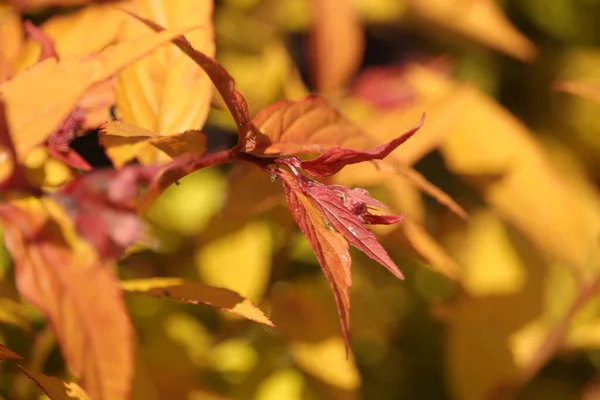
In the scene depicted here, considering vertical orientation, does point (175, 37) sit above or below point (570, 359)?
above

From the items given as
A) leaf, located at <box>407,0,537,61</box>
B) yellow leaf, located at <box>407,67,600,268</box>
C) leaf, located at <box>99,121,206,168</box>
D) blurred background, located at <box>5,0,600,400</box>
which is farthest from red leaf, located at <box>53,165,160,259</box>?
leaf, located at <box>407,0,537,61</box>

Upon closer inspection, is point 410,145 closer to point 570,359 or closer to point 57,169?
point 57,169

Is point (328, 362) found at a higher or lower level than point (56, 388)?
lower

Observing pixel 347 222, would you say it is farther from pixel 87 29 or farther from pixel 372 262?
pixel 372 262

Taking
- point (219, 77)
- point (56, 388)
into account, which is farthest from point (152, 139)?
point (56, 388)

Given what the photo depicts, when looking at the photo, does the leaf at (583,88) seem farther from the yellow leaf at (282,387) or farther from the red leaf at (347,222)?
the yellow leaf at (282,387)

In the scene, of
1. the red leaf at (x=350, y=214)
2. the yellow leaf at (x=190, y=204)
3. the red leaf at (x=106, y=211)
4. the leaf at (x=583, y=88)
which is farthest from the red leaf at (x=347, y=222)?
the yellow leaf at (x=190, y=204)

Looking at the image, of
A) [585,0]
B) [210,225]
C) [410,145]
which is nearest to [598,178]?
[585,0]

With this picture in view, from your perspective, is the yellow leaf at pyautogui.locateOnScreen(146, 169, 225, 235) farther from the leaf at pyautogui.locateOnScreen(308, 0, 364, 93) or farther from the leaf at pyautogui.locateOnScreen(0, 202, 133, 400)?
the leaf at pyautogui.locateOnScreen(0, 202, 133, 400)
